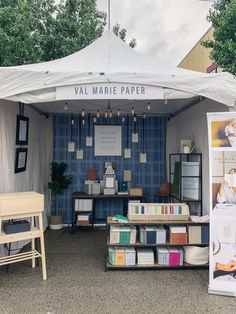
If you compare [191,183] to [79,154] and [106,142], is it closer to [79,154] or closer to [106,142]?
[106,142]

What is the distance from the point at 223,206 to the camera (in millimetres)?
2725

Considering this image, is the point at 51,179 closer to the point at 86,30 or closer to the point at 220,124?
the point at 220,124

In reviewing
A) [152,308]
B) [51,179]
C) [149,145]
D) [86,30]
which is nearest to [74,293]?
[152,308]

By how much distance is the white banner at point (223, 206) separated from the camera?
2711 millimetres

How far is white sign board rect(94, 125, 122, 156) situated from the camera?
5.51 metres

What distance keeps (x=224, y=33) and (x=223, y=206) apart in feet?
16.5

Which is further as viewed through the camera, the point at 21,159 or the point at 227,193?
the point at 21,159

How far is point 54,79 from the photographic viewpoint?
9.55 ft

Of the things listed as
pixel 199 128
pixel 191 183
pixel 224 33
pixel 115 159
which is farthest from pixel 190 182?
pixel 224 33

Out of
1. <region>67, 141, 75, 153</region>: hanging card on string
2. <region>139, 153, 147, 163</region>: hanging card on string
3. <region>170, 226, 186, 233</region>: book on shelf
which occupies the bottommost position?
<region>170, 226, 186, 233</region>: book on shelf

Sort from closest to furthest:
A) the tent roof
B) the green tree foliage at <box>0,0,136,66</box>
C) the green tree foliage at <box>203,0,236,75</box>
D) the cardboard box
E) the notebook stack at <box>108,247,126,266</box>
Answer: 1. the tent roof
2. the notebook stack at <box>108,247,126,266</box>
3. the cardboard box
4. the green tree foliage at <box>203,0,236,75</box>
5. the green tree foliage at <box>0,0,136,66</box>

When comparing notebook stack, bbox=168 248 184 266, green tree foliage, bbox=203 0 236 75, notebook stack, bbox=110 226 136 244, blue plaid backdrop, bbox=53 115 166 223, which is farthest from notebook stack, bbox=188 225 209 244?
green tree foliage, bbox=203 0 236 75

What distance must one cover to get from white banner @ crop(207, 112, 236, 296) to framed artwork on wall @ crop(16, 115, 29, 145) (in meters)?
2.54

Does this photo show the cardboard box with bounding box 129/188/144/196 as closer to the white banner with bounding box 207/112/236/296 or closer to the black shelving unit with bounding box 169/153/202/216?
the black shelving unit with bounding box 169/153/202/216
